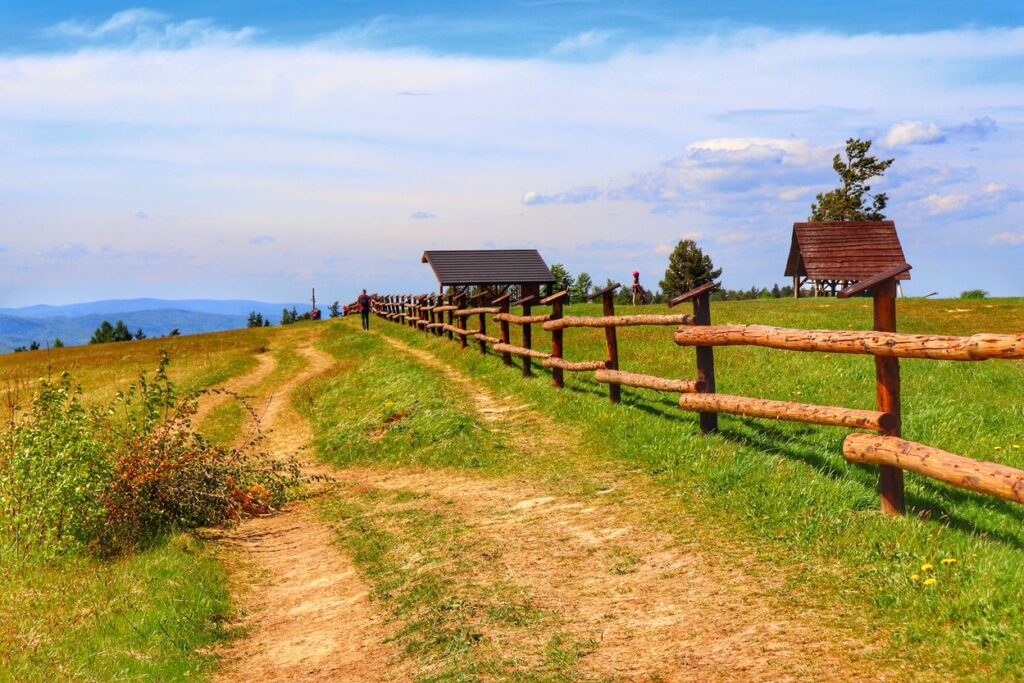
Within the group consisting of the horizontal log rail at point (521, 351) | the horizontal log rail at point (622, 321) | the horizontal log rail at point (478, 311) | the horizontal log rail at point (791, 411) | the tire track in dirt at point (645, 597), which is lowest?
the tire track in dirt at point (645, 597)

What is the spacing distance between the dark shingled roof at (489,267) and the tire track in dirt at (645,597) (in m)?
42.2

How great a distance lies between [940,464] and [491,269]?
1902 inches

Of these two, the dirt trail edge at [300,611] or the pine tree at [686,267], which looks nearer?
the dirt trail edge at [300,611]

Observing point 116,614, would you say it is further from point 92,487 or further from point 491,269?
point 491,269

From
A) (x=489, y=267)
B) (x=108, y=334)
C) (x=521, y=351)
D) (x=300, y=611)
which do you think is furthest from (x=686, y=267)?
(x=300, y=611)

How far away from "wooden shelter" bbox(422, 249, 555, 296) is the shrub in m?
39.3

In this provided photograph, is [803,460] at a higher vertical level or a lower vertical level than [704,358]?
lower

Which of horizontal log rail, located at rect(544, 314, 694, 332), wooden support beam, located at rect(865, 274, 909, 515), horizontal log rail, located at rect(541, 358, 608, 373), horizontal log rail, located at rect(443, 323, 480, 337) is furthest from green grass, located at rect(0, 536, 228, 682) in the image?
horizontal log rail, located at rect(443, 323, 480, 337)

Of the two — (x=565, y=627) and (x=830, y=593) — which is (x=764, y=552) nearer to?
(x=830, y=593)

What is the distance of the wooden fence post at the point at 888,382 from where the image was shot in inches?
304

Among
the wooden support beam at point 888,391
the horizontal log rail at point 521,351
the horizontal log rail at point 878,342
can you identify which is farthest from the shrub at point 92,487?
the wooden support beam at point 888,391

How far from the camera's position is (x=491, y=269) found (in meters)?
54.7

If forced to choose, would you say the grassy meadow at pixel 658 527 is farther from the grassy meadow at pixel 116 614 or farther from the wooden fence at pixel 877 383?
the wooden fence at pixel 877 383

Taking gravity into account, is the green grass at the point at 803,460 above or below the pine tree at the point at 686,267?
below
